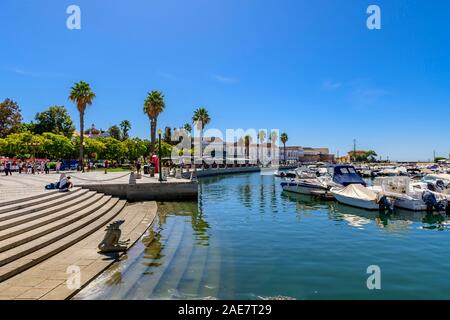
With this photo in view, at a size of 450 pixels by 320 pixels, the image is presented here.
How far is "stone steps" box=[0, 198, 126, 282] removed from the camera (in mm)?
7948

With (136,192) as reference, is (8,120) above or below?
above

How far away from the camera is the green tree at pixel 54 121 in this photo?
81.7 m

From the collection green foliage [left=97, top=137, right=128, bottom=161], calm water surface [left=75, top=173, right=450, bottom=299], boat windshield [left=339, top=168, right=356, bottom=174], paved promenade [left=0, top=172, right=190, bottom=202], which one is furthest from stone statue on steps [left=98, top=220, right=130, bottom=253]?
green foliage [left=97, top=137, right=128, bottom=161]

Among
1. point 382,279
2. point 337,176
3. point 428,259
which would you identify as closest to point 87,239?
point 382,279

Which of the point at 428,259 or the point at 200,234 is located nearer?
the point at 428,259

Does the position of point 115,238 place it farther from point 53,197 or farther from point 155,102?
point 155,102

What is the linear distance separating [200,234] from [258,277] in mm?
5885

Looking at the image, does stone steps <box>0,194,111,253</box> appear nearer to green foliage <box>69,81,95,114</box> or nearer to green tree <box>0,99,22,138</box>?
green foliage <box>69,81,95,114</box>

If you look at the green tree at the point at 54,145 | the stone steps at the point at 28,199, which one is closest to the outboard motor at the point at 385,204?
the stone steps at the point at 28,199

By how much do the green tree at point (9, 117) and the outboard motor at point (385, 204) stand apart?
76.6m

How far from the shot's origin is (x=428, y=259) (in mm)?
11445

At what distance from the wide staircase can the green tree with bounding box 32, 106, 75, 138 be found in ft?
238

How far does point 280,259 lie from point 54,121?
3397 inches
